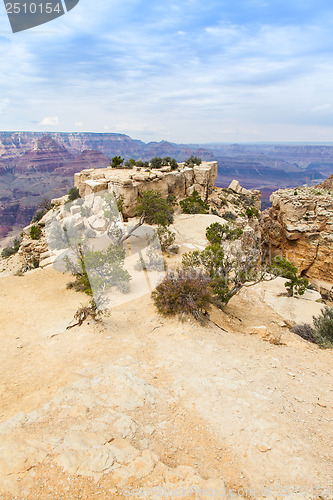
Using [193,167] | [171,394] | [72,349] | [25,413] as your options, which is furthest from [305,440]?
[193,167]

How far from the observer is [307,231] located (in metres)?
21.4

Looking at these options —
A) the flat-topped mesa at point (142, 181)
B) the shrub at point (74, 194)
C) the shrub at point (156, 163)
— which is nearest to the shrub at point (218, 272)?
the flat-topped mesa at point (142, 181)

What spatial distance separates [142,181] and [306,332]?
59.6ft

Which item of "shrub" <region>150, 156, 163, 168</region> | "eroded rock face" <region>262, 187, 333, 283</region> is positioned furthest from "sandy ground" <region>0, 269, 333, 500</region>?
"shrub" <region>150, 156, 163, 168</region>

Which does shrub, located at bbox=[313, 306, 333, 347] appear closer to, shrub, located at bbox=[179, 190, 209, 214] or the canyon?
shrub, located at bbox=[179, 190, 209, 214]

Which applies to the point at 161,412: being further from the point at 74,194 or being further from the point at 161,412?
the point at 74,194

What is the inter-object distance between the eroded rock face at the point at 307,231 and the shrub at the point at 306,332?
445 inches

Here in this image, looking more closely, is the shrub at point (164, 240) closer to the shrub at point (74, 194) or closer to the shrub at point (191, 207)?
the shrub at point (191, 207)

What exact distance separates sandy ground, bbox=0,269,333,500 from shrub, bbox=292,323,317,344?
1.60 metres

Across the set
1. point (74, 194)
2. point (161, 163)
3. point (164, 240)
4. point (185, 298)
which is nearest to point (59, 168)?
point (161, 163)

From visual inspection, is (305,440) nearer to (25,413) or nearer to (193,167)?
(25,413)

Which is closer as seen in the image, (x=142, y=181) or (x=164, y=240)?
(x=164, y=240)

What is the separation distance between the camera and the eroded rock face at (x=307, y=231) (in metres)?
21.0

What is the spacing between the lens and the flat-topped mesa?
21.9 meters
